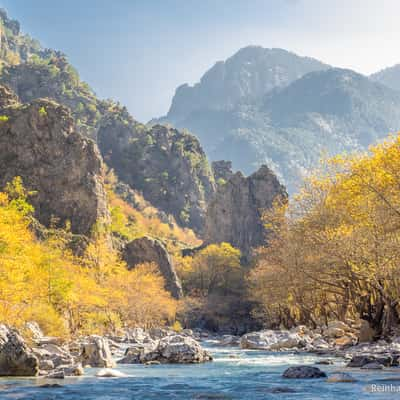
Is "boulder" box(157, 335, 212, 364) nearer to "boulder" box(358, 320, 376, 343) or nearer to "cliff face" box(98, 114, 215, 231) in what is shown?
"boulder" box(358, 320, 376, 343)

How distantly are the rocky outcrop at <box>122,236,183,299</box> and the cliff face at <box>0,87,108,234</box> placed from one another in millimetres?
Answer: 10759

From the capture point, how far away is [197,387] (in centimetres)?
1908

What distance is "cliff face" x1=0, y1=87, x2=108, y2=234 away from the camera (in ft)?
262

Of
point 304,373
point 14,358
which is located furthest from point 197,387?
point 14,358

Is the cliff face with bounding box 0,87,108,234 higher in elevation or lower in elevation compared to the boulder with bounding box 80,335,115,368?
higher

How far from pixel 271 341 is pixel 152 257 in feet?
161

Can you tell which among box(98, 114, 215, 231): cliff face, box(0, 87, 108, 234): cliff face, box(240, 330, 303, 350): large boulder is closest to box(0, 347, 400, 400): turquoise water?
box(240, 330, 303, 350): large boulder

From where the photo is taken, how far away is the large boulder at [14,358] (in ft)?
67.7

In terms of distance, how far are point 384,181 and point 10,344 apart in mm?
21222

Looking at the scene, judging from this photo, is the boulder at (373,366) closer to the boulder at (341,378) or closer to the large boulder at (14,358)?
the boulder at (341,378)

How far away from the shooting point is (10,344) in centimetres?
2064

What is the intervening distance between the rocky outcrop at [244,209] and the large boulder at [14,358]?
112075 mm

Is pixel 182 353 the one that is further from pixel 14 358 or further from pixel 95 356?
pixel 14 358

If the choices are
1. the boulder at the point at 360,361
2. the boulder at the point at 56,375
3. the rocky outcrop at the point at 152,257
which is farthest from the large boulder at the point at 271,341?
the rocky outcrop at the point at 152,257
